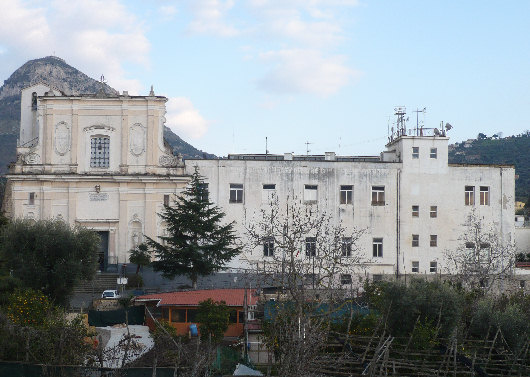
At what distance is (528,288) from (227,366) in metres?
28.5

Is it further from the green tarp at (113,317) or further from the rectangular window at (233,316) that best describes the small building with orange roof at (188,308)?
the green tarp at (113,317)

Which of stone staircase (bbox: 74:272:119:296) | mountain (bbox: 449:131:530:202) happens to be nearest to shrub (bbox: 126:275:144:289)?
stone staircase (bbox: 74:272:119:296)

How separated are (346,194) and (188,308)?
57.0ft

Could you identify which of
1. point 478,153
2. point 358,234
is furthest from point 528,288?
point 478,153

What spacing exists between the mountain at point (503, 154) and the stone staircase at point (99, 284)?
66682mm

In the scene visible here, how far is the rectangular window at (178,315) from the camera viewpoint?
31453mm

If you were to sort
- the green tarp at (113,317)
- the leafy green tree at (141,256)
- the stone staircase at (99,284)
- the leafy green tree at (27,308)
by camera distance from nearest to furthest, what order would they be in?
the leafy green tree at (27,308) < the green tarp at (113,317) < the stone staircase at (99,284) < the leafy green tree at (141,256)

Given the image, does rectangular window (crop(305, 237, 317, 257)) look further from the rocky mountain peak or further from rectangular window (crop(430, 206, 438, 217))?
the rocky mountain peak

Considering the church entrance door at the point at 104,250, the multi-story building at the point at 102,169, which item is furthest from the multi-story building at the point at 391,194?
the church entrance door at the point at 104,250

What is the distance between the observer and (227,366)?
22016 mm

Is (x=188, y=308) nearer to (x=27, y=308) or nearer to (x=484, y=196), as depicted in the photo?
(x=27, y=308)

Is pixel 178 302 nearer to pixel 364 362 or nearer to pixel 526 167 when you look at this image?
pixel 364 362

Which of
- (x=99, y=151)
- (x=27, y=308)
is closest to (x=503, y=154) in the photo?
(x=99, y=151)

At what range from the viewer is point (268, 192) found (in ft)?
149
